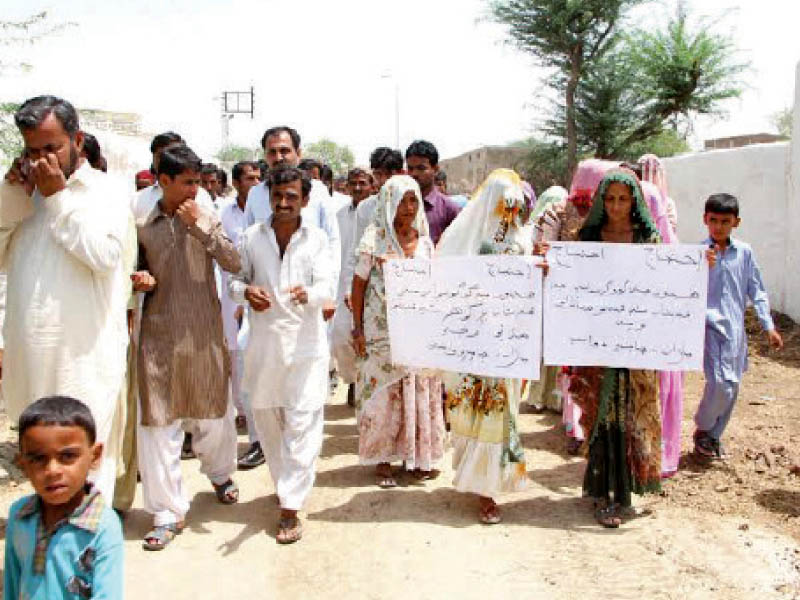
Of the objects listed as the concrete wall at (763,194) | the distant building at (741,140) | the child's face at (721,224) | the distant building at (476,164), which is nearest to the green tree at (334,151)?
the distant building at (476,164)

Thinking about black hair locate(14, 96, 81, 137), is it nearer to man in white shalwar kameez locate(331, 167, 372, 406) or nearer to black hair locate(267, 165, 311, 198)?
black hair locate(267, 165, 311, 198)

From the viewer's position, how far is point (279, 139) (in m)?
5.41

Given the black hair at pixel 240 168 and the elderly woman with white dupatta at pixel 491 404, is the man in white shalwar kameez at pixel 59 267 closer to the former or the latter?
the elderly woman with white dupatta at pixel 491 404

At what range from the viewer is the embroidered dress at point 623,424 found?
412cm

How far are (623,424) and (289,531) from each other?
1932 mm

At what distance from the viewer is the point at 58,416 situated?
2100mm

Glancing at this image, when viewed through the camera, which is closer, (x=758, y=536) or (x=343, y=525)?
(x=758, y=536)

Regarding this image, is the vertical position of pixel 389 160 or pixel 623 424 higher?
pixel 389 160

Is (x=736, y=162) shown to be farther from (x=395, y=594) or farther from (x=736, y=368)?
(x=395, y=594)

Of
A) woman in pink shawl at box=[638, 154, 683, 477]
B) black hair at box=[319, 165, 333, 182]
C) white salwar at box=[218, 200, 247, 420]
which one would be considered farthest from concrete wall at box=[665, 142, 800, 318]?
white salwar at box=[218, 200, 247, 420]

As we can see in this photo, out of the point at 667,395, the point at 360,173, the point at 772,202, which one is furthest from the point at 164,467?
the point at 772,202

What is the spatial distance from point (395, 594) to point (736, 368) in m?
2.94

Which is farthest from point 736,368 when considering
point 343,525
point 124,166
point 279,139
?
point 124,166

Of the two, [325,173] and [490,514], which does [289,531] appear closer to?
[490,514]
